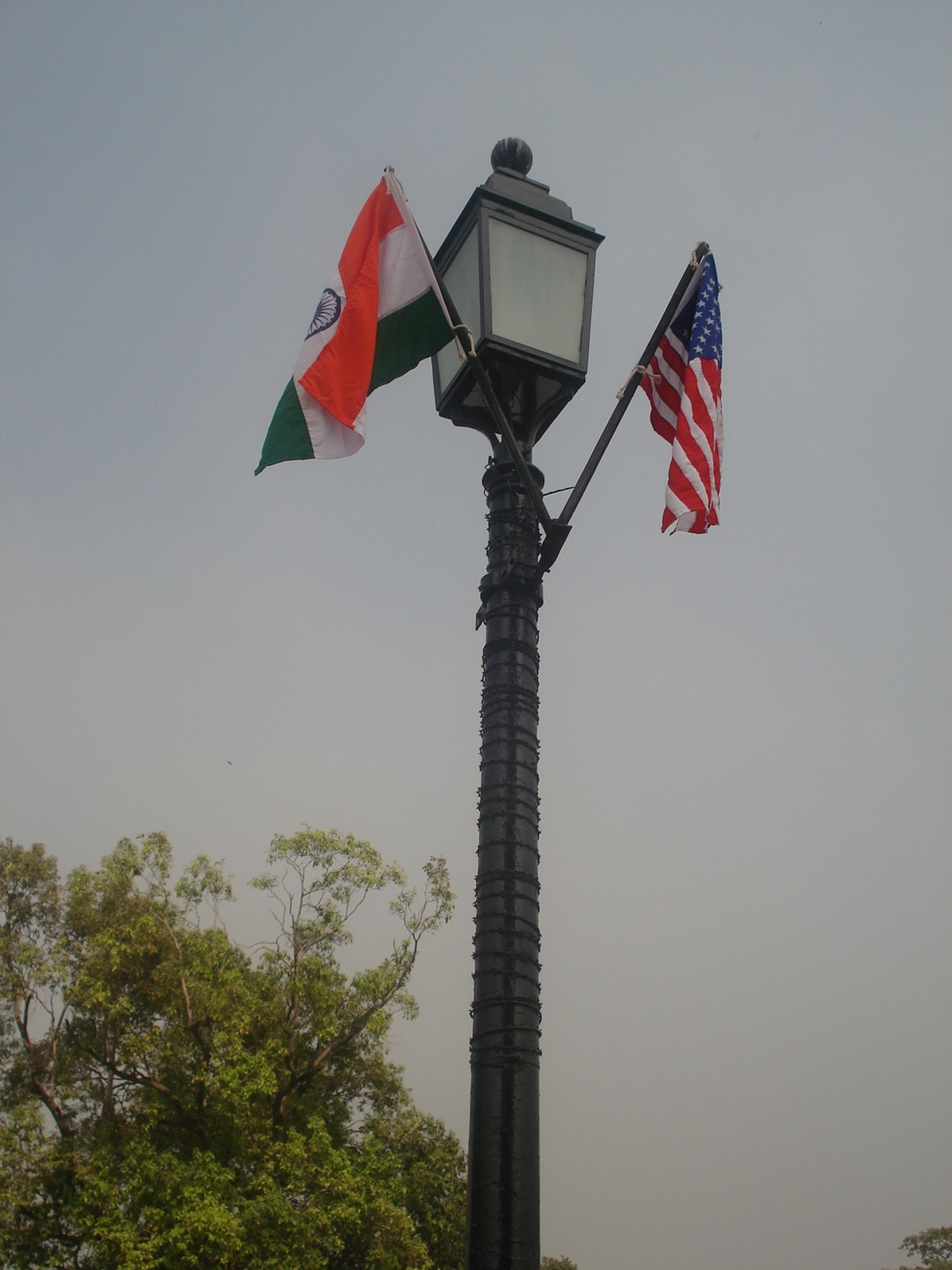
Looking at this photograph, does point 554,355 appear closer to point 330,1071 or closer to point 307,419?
point 307,419

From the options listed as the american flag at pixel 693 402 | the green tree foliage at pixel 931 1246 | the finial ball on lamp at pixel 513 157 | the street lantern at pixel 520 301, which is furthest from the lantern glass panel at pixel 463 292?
the green tree foliage at pixel 931 1246

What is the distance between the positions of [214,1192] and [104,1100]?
3.75m

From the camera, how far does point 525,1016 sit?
11.4 ft

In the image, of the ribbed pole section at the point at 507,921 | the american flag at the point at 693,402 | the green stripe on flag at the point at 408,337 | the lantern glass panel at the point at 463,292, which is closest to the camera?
the ribbed pole section at the point at 507,921

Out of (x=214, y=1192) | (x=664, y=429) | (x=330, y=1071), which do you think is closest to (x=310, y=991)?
(x=330, y=1071)

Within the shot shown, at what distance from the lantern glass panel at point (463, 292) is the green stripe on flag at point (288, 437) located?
0.68 metres

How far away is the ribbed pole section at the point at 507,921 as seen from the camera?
322 cm

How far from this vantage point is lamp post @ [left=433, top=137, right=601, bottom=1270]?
3.29 metres

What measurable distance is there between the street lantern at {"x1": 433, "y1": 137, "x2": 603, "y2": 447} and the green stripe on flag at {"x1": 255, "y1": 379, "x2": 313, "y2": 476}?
677 millimetres

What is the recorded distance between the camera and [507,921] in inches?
142

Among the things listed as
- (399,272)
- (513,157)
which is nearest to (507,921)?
(399,272)

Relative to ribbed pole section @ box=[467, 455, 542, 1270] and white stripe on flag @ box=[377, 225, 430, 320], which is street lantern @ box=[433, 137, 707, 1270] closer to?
ribbed pole section @ box=[467, 455, 542, 1270]

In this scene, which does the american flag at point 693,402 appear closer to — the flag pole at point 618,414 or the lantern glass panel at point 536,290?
the flag pole at point 618,414

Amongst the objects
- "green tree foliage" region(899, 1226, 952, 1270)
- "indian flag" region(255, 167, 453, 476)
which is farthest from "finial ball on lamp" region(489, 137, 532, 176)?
"green tree foliage" region(899, 1226, 952, 1270)
